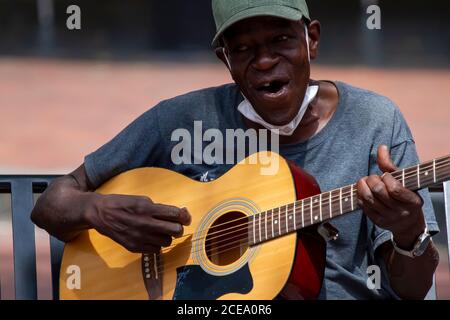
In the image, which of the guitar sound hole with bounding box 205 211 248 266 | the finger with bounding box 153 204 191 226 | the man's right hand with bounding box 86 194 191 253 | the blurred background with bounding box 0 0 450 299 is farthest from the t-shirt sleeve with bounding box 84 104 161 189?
the blurred background with bounding box 0 0 450 299

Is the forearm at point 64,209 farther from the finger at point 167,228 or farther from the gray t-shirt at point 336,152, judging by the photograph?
the finger at point 167,228

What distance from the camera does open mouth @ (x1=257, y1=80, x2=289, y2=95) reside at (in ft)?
12.5

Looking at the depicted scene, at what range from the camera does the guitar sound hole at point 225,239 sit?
3777mm

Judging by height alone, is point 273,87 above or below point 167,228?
above

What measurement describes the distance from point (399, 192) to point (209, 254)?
0.80m

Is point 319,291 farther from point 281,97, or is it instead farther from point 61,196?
point 61,196

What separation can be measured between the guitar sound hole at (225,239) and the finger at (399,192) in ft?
2.02

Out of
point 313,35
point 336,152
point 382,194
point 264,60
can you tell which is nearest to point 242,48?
point 264,60

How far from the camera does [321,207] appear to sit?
3.54 metres

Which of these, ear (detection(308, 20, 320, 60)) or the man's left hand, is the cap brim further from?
the man's left hand

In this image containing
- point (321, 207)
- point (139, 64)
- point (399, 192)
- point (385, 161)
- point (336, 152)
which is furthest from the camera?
point (139, 64)

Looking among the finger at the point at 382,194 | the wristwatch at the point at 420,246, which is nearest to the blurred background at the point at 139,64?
the wristwatch at the point at 420,246

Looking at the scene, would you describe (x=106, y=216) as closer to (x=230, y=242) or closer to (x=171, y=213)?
(x=171, y=213)

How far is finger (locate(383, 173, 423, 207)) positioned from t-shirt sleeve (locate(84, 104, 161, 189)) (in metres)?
1.03
